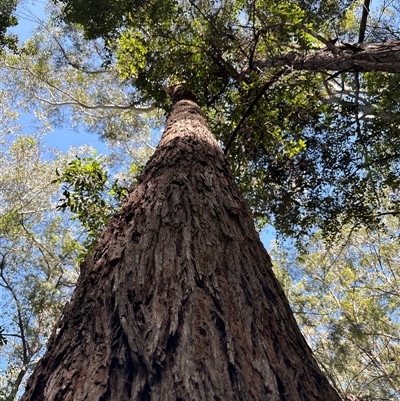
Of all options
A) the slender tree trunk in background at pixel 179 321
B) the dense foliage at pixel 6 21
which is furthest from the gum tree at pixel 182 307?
the dense foliage at pixel 6 21

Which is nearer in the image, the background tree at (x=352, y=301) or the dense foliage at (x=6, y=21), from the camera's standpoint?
the dense foliage at (x=6, y=21)

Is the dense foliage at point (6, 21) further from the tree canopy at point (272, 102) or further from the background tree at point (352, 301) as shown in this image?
the background tree at point (352, 301)

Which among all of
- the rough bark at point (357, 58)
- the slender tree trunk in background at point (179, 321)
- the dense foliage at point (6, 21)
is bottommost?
the slender tree trunk in background at point (179, 321)

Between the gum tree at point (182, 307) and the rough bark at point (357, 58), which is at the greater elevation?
the rough bark at point (357, 58)

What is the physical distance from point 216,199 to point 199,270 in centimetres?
72

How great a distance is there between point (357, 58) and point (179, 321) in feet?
13.6

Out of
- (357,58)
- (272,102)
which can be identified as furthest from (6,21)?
(357,58)

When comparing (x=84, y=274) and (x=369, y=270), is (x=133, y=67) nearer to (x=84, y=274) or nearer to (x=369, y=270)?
(x=84, y=274)

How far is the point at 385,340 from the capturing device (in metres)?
14.1

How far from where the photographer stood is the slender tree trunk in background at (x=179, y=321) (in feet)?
3.85

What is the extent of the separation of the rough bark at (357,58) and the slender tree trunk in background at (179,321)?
2.98 m

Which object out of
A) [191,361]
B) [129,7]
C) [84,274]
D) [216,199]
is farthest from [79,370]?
[129,7]

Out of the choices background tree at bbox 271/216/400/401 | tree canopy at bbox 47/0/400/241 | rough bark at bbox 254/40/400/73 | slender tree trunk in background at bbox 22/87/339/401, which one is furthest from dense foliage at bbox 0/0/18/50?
background tree at bbox 271/216/400/401

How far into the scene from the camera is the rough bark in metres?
4.18
